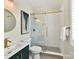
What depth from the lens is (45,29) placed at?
4.57m

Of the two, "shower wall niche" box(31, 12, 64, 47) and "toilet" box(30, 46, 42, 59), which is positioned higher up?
"shower wall niche" box(31, 12, 64, 47)

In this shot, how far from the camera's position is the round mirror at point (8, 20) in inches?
89.7

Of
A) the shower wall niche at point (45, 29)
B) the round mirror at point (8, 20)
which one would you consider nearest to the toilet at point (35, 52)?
the shower wall niche at point (45, 29)

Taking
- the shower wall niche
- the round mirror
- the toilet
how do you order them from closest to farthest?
1. the round mirror
2. the toilet
3. the shower wall niche

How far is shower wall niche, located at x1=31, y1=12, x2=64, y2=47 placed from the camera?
4.45m

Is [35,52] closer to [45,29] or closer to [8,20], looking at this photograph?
[45,29]

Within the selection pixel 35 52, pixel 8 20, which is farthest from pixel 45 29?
pixel 8 20

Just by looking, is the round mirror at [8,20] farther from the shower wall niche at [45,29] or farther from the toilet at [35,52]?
the shower wall niche at [45,29]

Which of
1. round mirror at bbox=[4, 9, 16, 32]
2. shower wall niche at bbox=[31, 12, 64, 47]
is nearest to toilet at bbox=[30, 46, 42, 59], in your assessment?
shower wall niche at bbox=[31, 12, 64, 47]

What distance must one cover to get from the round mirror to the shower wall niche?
2.02 meters

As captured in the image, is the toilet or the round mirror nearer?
the round mirror

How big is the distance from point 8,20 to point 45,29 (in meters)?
2.40

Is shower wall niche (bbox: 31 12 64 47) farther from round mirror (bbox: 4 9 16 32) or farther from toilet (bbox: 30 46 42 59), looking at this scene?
round mirror (bbox: 4 9 16 32)
